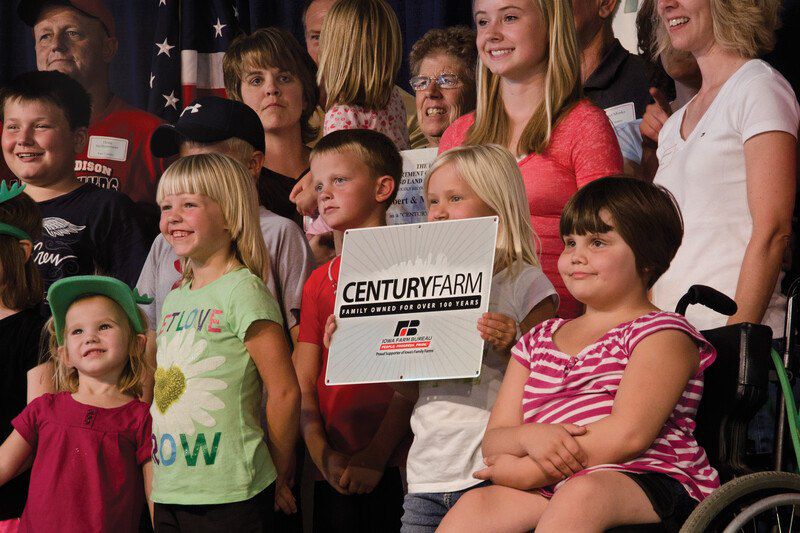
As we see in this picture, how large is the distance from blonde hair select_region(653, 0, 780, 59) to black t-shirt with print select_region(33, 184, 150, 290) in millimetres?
2536

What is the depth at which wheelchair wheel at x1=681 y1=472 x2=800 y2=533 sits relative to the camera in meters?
2.16

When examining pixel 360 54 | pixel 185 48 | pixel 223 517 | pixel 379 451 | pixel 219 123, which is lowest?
pixel 223 517

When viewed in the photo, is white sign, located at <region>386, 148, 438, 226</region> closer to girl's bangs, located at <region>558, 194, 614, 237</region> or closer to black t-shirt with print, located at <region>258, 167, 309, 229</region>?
black t-shirt with print, located at <region>258, 167, 309, 229</region>

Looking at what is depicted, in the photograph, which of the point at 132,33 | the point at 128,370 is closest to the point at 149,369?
the point at 128,370

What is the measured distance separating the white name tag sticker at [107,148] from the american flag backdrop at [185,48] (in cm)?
28

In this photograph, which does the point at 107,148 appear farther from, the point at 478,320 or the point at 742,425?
the point at 742,425

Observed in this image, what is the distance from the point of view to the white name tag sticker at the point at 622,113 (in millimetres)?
4129

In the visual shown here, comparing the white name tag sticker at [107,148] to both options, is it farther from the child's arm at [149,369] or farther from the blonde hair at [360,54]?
the child's arm at [149,369]

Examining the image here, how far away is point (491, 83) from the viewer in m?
3.65

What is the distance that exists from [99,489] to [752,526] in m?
1.95

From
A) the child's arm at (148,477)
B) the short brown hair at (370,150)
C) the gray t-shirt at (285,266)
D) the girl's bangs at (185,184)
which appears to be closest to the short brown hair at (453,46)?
the short brown hair at (370,150)

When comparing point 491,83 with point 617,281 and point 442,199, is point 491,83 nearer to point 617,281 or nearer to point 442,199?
point 442,199

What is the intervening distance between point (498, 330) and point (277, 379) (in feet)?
2.38

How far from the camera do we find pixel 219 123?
13.4 ft
